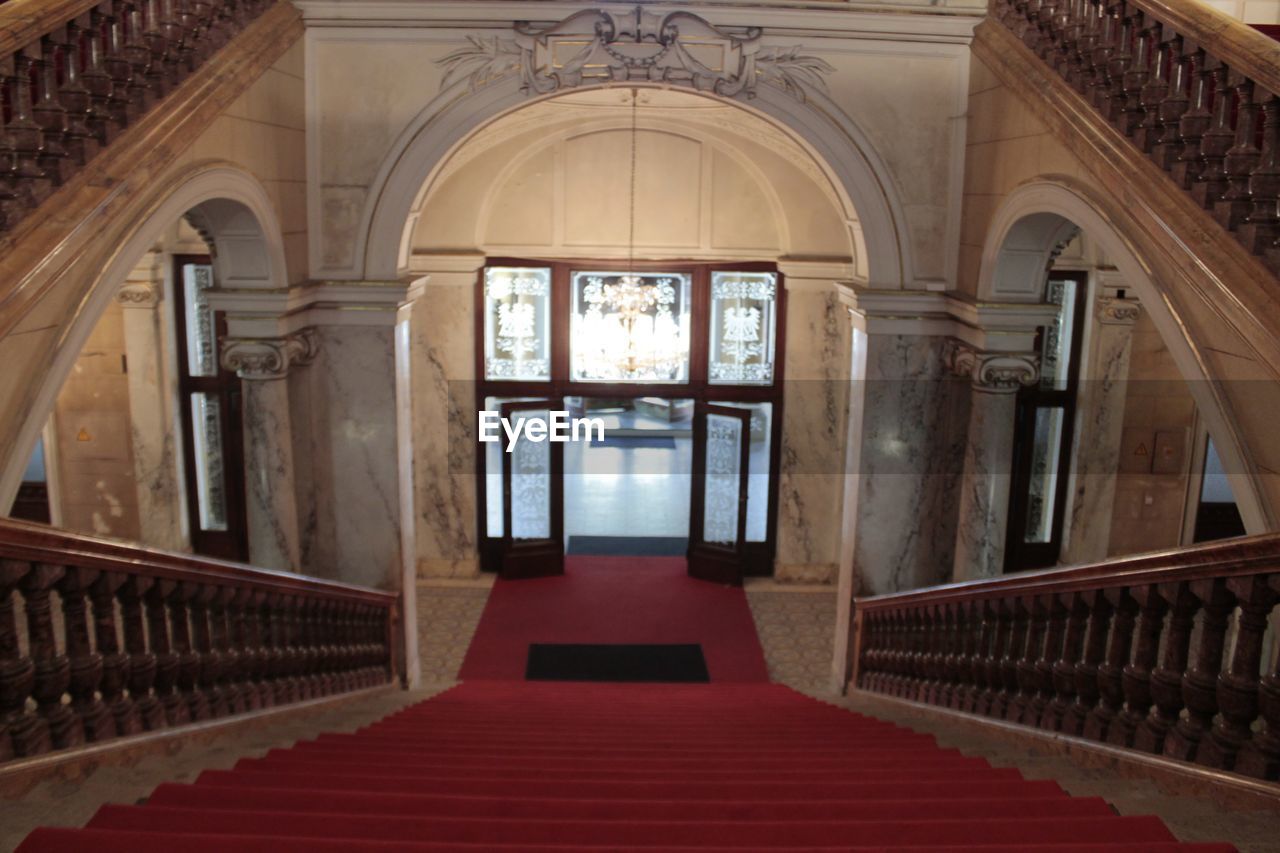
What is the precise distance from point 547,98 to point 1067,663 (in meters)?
5.08

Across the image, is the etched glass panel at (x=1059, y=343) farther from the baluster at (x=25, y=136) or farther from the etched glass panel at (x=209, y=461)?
the baluster at (x=25, y=136)

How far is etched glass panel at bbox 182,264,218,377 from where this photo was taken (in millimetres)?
11625

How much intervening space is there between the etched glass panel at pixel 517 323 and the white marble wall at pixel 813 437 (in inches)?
106

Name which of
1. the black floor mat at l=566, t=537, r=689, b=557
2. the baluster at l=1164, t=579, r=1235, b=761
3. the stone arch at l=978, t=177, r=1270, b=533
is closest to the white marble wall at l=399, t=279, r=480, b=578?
the black floor mat at l=566, t=537, r=689, b=557

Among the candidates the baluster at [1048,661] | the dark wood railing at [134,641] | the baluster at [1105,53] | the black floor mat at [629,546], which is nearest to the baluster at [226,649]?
the dark wood railing at [134,641]

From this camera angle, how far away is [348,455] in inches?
315

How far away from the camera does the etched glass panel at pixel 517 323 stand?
1230 cm

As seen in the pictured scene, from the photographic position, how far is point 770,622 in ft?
38.1

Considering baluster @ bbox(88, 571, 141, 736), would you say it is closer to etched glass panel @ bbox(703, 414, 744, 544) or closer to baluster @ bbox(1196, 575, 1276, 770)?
baluster @ bbox(1196, 575, 1276, 770)

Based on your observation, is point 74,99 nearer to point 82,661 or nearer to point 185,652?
point 185,652

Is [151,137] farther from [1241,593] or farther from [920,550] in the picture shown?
[920,550]

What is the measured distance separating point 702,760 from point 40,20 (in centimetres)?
393

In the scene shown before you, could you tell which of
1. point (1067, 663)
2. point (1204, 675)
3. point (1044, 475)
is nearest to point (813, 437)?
point (1044, 475)

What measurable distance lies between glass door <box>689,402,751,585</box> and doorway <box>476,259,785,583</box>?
0.04 ft
